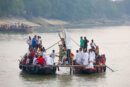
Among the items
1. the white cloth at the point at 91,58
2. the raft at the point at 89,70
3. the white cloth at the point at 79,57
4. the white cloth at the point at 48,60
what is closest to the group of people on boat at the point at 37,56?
the white cloth at the point at 48,60

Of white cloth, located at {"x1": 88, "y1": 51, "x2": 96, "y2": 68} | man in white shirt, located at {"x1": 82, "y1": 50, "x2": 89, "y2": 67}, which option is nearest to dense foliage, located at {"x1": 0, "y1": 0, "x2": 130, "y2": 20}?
white cloth, located at {"x1": 88, "y1": 51, "x2": 96, "y2": 68}

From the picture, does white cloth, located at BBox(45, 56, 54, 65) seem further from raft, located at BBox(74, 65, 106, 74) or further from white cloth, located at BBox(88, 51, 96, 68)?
white cloth, located at BBox(88, 51, 96, 68)

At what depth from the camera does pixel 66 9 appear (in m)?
133

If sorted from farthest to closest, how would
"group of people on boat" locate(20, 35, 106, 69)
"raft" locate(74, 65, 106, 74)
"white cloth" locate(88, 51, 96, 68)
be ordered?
"raft" locate(74, 65, 106, 74), "white cloth" locate(88, 51, 96, 68), "group of people on boat" locate(20, 35, 106, 69)

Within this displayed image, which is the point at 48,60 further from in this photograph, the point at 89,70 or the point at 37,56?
the point at 89,70

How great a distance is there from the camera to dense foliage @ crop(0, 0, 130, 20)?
355 feet

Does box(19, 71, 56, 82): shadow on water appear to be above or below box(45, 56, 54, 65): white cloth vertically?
below

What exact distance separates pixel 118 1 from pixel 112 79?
148 metres

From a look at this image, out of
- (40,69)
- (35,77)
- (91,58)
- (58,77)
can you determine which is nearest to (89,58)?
(91,58)

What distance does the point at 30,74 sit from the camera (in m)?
31.4

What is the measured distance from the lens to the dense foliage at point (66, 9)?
4264 inches

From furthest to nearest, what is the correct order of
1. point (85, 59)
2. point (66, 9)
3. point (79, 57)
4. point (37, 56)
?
point (66, 9) → point (79, 57) → point (85, 59) → point (37, 56)

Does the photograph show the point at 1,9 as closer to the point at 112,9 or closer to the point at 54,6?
the point at 54,6

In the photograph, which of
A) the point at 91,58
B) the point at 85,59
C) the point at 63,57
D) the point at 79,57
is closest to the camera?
the point at 85,59
